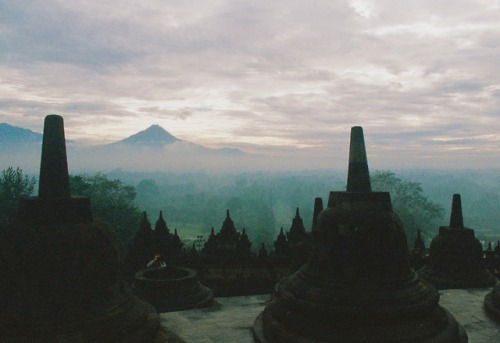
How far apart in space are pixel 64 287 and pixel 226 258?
987 centimetres

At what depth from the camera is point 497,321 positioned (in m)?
9.36

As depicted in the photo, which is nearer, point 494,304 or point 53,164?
point 53,164

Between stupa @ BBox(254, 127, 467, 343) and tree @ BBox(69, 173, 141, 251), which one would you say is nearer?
stupa @ BBox(254, 127, 467, 343)

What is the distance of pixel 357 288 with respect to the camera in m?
6.96

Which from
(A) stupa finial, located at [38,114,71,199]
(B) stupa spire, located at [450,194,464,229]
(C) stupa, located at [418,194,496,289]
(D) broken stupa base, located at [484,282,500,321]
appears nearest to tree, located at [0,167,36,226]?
(A) stupa finial, located at [38,114,71,199]

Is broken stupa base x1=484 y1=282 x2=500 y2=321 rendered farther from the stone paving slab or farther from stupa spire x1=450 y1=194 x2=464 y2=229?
stupa spire x1=450 y1=194 x2=464 y2=229

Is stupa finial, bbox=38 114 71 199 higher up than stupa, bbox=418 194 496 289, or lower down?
higher up

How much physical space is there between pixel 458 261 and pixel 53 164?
1253cm

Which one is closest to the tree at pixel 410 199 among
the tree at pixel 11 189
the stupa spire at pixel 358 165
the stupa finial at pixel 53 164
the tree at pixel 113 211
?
the tree at pixel 113 211

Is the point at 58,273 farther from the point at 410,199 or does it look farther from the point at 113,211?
the point at 410,199

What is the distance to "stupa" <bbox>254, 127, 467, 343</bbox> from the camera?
21.7 feet

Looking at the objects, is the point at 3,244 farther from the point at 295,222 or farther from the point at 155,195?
the point at 155,195

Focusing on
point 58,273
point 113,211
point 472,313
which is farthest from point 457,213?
point 113,211

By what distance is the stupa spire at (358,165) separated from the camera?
7648 mm
